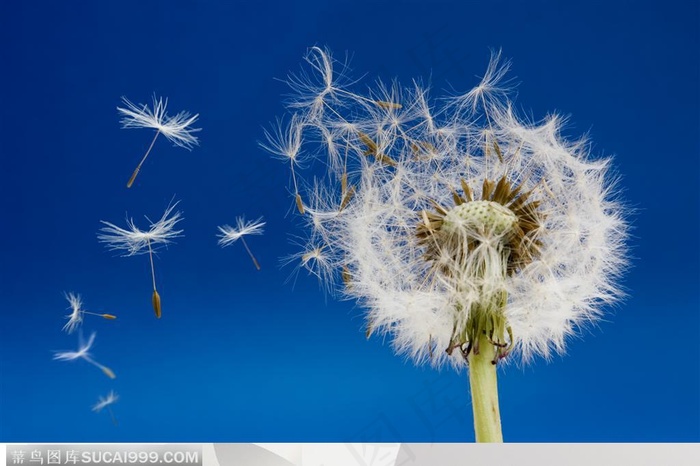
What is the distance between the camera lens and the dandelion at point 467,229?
194cm

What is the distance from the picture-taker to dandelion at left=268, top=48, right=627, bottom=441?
6.36ft

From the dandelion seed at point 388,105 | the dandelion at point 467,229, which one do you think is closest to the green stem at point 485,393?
the dandelion at point 467,229

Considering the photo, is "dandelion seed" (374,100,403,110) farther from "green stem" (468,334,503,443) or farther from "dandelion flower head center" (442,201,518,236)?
"green stem" (468,334,503,443)

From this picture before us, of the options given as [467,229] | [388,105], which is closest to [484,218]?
[467,229]

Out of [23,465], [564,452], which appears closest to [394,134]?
[564,452]

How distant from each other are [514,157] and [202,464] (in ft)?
3.99

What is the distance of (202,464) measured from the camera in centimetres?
195

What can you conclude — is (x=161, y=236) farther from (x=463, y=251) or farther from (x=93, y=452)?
(x=463, y=251)

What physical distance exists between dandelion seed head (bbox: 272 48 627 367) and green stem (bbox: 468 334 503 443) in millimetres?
32

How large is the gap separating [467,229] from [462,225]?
16mm

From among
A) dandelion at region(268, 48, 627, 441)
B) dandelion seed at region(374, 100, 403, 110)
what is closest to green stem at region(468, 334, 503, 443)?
dandelion at region(268, 48, 627, 441)

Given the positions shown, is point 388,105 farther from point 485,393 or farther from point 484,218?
point 485,393

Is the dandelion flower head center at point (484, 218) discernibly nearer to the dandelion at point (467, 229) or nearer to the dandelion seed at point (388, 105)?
the dandelion at point (467, 229)

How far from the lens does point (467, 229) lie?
1931 mm
